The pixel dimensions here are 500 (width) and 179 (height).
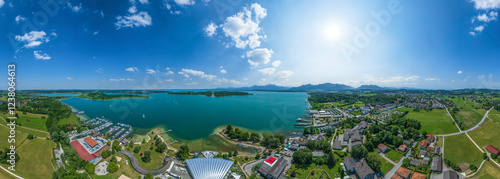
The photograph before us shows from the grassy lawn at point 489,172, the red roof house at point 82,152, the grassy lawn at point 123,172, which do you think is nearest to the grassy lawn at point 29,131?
the red roof house at point 82,152

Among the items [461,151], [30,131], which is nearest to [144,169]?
[30,131]

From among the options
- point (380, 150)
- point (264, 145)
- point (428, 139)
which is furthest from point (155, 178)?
point (428, 139)

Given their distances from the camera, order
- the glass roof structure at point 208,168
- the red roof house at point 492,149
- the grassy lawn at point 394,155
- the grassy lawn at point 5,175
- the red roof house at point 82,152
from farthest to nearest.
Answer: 1. the grassy lawn at point 394,155
2. the red roof house at point 82,152
3. the red roof house at point 492,149
4. the glass roof structure at point 208,168
5. the grassy lawn at point 5,175

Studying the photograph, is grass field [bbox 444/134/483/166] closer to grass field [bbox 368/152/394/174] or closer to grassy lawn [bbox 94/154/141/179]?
grass field [bbox 368/152/394/174]

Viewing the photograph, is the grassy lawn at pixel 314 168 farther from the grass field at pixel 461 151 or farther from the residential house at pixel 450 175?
the grass field at pixel 461 151

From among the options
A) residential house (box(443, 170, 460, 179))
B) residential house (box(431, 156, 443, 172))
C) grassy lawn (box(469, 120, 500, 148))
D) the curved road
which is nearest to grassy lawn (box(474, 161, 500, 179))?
residential house (box(431, 156, 443, 172))
